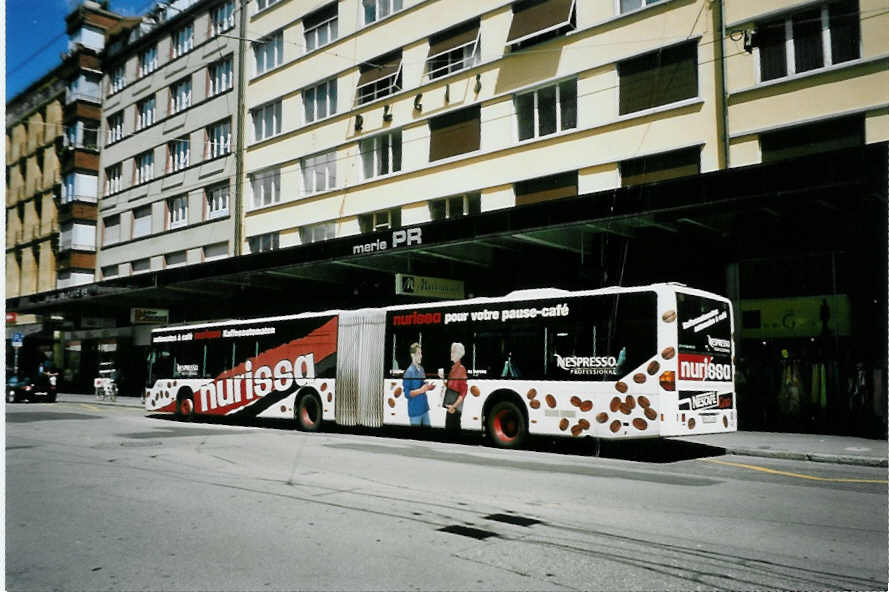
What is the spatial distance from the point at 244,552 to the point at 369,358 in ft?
38.2

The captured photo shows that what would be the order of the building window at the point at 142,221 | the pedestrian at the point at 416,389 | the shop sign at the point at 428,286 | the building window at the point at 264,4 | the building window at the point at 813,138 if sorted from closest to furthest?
1. the pedestrian at the point at 416,389
2. the building window at the point at 813,138
3. the shop sign at the point at 428,286
4. the building window at the point at 264,4
5. the building window at the point at 142,221

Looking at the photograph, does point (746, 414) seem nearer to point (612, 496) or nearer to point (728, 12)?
point (728, 12)

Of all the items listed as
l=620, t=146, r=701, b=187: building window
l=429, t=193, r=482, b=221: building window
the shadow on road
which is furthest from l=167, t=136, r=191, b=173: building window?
l=620, t=146, r=701, b=187: building window

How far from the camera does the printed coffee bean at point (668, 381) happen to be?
12133 millimetres

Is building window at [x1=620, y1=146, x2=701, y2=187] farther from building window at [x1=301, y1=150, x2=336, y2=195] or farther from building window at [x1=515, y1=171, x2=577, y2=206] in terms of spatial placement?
building window at [x1=301, y1=150, x2=336, y2=195]

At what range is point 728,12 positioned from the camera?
63.4 feet

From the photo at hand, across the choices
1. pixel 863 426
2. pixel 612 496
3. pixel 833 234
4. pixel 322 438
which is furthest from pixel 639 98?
pixel 612 496

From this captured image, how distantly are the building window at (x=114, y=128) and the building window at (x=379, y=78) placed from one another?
71.2 feet

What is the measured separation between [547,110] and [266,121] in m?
16.1

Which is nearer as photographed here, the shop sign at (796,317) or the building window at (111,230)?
the shop sign at (796,317)

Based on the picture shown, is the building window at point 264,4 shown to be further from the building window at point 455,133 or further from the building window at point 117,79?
the building window at point 117,79

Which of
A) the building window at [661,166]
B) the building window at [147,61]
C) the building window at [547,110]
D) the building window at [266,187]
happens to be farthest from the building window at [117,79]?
the building window at [661,166]

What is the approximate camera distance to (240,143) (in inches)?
1398

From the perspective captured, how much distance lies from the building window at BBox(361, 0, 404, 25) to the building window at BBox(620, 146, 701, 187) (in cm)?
1237
